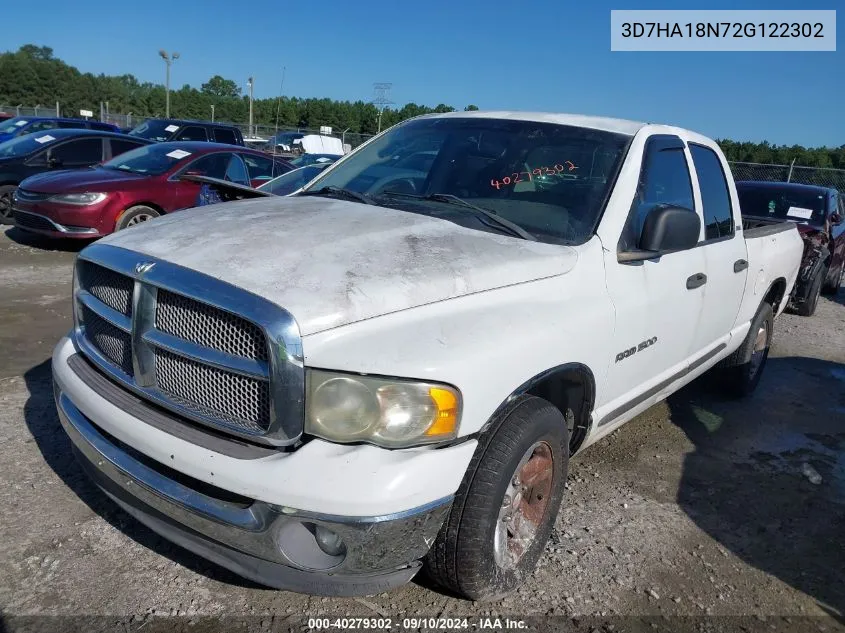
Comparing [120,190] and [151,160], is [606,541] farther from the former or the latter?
[151,160]

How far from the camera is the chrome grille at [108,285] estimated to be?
2.50 m

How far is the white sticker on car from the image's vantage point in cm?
872

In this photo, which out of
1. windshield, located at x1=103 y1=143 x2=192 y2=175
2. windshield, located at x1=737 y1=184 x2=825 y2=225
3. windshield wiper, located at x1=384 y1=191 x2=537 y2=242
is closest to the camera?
windshield wiper, located at x1=384 y1=191 x2=537 y2=242

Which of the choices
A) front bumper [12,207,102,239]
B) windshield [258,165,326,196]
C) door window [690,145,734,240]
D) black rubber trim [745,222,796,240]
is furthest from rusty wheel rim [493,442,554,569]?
front bumper [12,207,102,239]

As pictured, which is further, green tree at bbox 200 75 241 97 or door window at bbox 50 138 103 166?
green tree at bbox 200 75 241 97

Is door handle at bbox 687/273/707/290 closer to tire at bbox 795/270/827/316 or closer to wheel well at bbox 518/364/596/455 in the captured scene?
wheel well at bbox 518/364/596/455

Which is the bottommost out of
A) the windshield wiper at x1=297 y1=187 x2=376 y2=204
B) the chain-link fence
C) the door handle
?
the door handle

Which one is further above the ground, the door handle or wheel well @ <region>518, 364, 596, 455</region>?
the door handle

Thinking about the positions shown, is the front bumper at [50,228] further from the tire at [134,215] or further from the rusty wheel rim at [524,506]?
the rusty wheel rim at [524,506]

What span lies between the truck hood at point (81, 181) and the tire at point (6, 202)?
194cm

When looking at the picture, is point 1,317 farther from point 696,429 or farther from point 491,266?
point 696,429

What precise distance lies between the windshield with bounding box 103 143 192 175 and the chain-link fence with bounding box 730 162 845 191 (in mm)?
18426

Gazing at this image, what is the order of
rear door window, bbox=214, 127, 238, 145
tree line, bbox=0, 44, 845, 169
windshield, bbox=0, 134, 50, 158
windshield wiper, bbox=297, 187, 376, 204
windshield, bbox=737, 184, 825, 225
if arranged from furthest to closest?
1. tree line, bbox=0, 44, 845, 169
2. rear door window, bbox=214, 127, 238, 145
3. windshield, bbox=0, 134, 50, 158
4. windshield, bbox=737, 184, 825, 225
5. windshield wiper, bbox=297, 187, 376, 204

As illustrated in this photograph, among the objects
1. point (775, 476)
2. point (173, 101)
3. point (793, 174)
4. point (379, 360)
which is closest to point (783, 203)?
point (775, 476)
